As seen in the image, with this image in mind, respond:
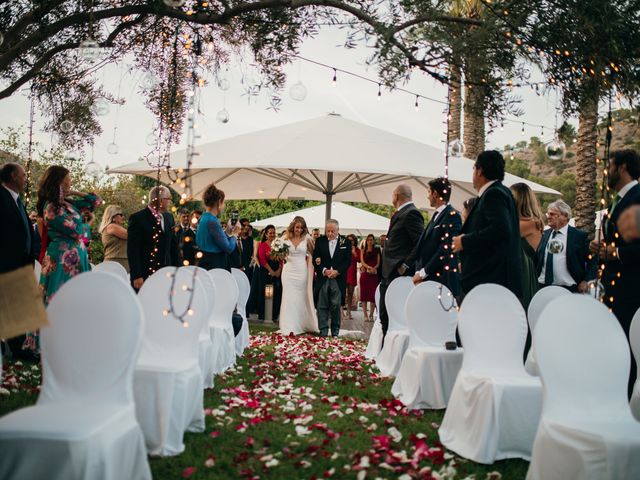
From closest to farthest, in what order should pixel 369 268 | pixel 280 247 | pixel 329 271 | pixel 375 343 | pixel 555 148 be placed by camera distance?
pixel 555 148 → pixel 375 343 → pixel 329 271 → pixel 280 247 → pixel 369 268

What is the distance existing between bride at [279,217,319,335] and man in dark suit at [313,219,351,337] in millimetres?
182

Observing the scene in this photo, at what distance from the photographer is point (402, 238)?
730 cm

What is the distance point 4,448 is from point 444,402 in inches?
146

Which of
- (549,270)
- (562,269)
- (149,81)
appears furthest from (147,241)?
(562,269)

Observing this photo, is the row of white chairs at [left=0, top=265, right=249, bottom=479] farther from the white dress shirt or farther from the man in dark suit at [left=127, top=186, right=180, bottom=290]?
the white dress shirt

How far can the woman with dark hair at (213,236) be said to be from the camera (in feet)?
22.7

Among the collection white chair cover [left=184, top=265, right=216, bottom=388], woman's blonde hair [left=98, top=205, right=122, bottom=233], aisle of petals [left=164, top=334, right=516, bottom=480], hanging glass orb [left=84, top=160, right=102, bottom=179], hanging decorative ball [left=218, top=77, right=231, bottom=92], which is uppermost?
hanging decorative ball [left=218, top=77, right=231, bottom=92]

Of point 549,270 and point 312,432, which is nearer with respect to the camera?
point 312,432

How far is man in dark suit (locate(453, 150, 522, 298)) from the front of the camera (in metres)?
4.75

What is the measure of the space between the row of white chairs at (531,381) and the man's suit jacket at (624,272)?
0.58 ft

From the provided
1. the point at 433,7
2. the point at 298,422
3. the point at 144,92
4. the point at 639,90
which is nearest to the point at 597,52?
the point at 639,90

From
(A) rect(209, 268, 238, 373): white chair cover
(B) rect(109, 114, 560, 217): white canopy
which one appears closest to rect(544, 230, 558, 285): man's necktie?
(B) rect(109, 114, 560, 217): white canopy

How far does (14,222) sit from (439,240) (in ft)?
12.5

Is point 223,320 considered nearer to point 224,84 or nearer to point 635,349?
point 224,84
